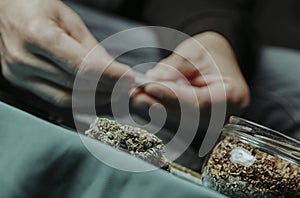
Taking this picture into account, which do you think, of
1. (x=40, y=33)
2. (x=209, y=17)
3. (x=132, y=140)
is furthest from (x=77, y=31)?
(x=209, y=17)

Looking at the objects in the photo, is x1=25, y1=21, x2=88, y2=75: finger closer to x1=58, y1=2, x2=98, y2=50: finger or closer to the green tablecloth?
x1=58, y1=2, x2=98, y2=50: finger

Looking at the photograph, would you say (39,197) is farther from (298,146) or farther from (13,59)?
(13,59)

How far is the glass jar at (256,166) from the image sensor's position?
0.38 m

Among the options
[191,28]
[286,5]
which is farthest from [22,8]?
[286,5]

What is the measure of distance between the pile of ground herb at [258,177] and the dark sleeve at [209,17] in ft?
1.68

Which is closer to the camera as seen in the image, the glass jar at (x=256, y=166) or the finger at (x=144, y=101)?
the glass jar at (x=256, y=166)

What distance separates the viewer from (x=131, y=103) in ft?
1.71

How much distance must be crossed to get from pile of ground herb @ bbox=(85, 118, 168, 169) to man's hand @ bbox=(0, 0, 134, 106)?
0.46ft

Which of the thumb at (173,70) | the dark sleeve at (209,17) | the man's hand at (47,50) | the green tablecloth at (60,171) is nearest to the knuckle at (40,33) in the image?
the man's hand at (47,50)

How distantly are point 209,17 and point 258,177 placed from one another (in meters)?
0.68

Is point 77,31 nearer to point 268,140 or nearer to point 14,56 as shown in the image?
point 14,56

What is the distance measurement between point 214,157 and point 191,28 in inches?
26.2

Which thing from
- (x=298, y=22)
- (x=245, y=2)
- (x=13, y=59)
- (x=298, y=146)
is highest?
(x=298, y=146)

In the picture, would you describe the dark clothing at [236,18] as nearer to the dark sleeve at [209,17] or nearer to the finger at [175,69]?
the dark sleeve at [209,17]
